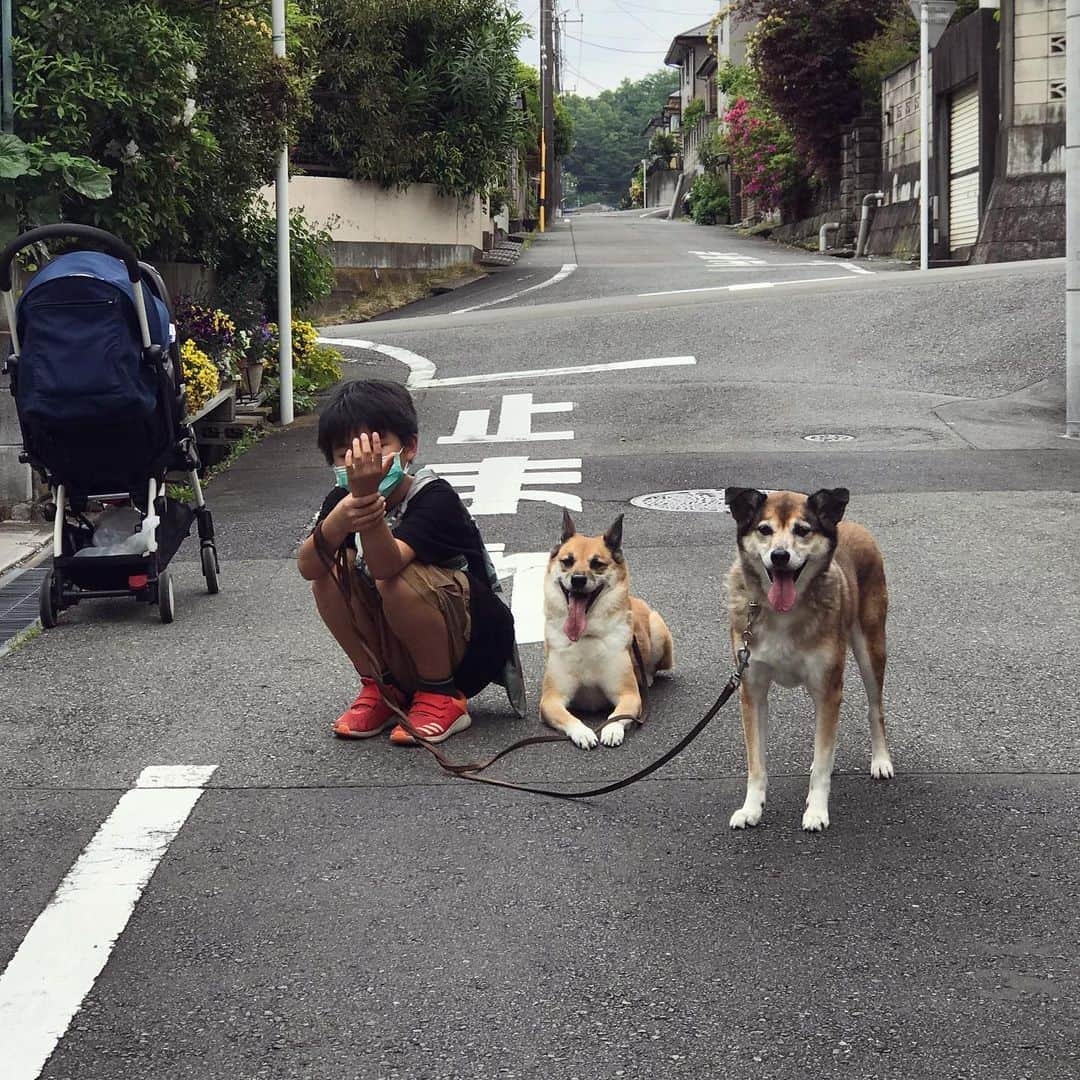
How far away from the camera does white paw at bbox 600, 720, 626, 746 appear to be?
5.68 metres

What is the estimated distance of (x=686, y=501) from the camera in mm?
11148

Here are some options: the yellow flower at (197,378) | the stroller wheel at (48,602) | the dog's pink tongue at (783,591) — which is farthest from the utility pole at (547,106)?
the dog's pink tongue at (783,591)

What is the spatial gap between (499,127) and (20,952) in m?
27.1

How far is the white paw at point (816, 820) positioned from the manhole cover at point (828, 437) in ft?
30.1

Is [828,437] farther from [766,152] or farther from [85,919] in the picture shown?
[766,152]

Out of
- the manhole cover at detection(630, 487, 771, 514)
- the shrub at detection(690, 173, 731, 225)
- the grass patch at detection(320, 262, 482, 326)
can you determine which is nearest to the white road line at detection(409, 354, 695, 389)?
the manhole cover at detection(630, 487, 771, 514)

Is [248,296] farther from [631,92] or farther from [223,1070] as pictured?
[631,92]

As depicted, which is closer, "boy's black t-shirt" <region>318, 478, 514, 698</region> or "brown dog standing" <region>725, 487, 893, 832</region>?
"brown dog standing" <region>725, 487, 893, 832</region>

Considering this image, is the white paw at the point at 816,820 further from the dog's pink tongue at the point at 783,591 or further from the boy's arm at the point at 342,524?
the boy's arm at the point at 342,524

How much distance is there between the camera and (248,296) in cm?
1522

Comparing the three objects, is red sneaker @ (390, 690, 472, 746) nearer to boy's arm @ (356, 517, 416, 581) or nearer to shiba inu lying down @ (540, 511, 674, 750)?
shiba inu lying down @ (540, 511, 674, 750)

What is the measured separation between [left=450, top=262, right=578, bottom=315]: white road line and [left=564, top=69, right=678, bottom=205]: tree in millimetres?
124994

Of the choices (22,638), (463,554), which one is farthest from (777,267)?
(463,554)

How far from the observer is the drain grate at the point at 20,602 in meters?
7.90
